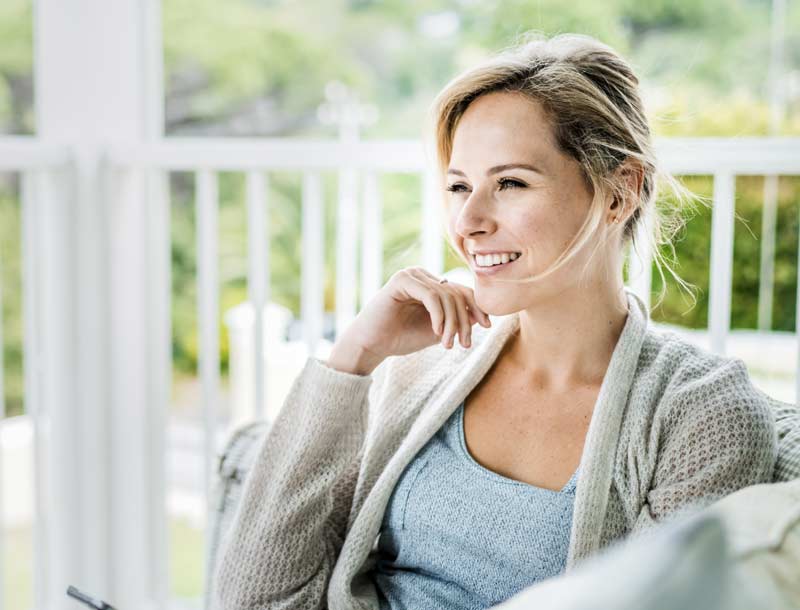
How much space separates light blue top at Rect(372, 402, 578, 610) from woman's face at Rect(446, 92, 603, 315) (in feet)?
0.76

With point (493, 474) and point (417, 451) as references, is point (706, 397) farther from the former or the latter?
point (417, 451)

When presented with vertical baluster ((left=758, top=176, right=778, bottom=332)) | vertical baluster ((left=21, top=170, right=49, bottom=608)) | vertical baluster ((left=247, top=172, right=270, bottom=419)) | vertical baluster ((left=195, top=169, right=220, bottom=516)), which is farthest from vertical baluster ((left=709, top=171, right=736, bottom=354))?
vertical baluster ((left=758, top=176, right=778, bottom=332))

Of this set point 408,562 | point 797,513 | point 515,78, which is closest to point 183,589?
point 408,562

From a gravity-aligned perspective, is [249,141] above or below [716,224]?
above

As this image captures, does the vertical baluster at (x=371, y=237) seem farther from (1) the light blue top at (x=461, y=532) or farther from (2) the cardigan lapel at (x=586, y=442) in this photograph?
(1) the light blue top at (x=461, y=532)

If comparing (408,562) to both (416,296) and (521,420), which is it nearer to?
(521,420)

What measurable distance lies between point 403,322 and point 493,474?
32cm

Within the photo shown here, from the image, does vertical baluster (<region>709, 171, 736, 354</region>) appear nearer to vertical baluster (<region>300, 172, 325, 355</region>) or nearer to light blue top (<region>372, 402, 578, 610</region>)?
light blue top (<region>372, 402, 578, 610</region>)

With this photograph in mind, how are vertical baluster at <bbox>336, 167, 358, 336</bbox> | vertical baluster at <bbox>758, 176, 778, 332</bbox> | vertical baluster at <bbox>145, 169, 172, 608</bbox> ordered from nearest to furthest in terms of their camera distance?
1. vertical baluster at <bbox>336, 167, 358, 336</bbox>
2. vertical baluster at <bbox>145, 169, 172, 608</bbox>
3. vertical baluster at <bbox>758, 176, 778, 332</bbox>

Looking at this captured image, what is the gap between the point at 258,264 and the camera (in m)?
2.12

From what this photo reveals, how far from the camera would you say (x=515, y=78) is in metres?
1.46

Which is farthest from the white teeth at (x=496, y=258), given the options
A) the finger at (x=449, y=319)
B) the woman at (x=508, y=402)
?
the finger at (x=449, y=319)

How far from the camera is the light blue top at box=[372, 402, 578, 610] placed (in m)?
1.35

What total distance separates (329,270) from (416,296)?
4715 mm
